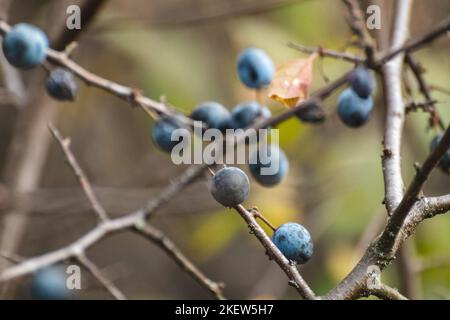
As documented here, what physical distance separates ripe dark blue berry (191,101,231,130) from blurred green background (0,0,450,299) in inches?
26.7

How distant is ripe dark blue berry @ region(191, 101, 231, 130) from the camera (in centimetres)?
143

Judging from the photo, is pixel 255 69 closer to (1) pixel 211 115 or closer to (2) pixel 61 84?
(1) pixel 211 115

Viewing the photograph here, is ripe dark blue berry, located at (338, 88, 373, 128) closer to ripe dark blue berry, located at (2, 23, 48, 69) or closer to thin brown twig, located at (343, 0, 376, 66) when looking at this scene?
thin brown twig, located at (343, 0, 376, 66)

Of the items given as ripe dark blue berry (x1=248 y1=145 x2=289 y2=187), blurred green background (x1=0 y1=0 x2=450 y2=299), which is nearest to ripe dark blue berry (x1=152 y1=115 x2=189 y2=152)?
ripe dark blue berry (x1=248 y1=145 x2=289 y2=187)

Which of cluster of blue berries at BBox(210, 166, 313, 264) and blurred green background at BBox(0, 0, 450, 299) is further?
blurred green background at BBox(0, 0, 450, 299)

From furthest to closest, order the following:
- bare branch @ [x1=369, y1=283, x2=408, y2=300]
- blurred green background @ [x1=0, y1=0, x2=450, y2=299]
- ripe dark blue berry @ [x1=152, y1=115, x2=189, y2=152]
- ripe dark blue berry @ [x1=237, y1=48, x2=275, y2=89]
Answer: blurred green background @ [x1=0, y1=0, x2=450, y2=299] < ripe dark blue berry @ [x1=237, y1=48, x2=275, y2=89] < ripe dark blue berry @ [x1=152, y1=115, x2=189, y2=152] < bare branch @ [x1=369, y1=283, x2=408, y2=300]

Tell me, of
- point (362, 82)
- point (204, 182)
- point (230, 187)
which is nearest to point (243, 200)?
point (230, 187)

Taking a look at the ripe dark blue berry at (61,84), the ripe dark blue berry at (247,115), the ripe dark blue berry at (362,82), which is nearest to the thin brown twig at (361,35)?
the ripe dark blue berry at (362,82)

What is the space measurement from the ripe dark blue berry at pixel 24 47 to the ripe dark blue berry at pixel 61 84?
0.16 ft

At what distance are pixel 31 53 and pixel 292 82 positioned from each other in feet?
1.47

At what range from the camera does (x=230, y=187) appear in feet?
3.03

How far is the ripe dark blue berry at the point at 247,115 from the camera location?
143cm
